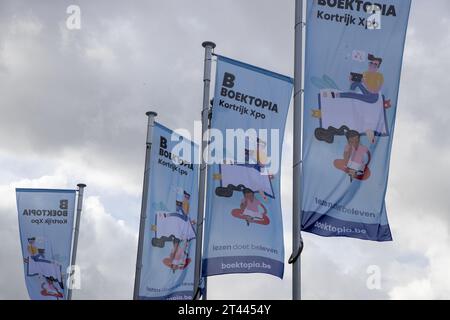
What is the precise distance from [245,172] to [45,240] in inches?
547

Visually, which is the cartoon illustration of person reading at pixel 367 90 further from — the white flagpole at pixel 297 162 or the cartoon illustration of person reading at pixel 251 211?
the cartoon illustration of person reading at pixel 251 211

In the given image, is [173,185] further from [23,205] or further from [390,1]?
[390,1]

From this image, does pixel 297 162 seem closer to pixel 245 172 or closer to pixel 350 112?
pixel 350 112

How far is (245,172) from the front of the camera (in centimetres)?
1500

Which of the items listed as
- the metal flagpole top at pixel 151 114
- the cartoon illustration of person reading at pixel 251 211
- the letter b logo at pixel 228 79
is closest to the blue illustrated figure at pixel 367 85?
the cartoon illustration of person reading at pixel 251 211

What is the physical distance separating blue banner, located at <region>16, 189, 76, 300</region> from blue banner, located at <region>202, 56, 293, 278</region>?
42.5 feet

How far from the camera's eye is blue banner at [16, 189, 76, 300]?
25.8 m

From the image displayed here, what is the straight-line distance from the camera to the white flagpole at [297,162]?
1153cm

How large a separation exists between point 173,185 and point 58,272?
7.76m

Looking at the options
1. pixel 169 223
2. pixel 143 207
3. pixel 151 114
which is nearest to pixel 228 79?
pixel 169 223

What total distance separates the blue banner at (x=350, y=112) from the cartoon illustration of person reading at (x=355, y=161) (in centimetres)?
2
